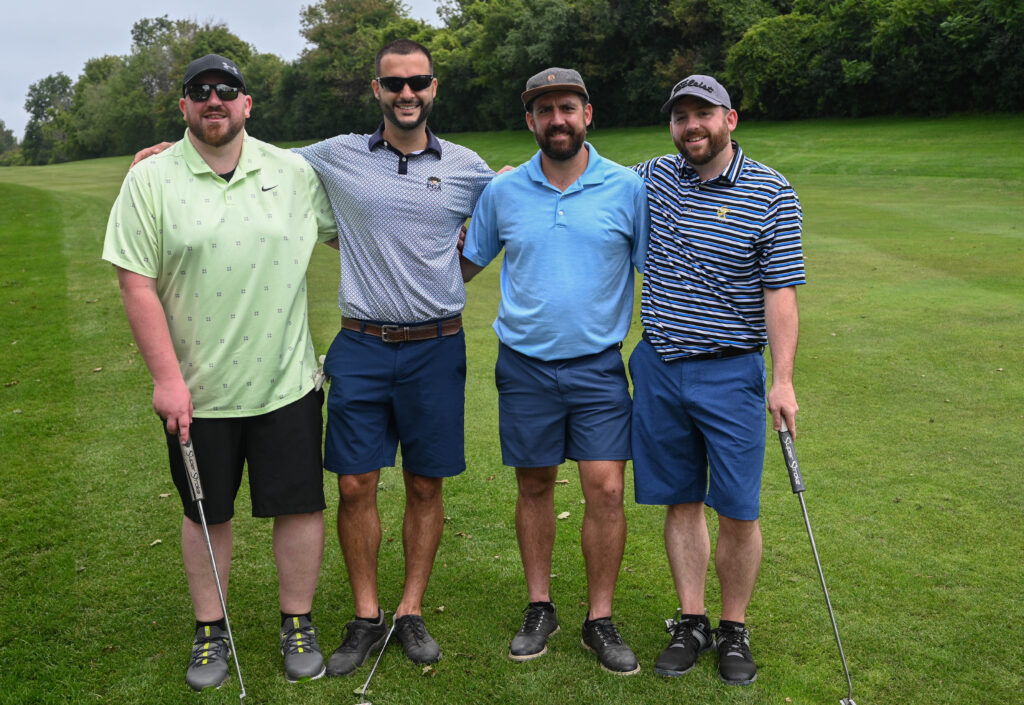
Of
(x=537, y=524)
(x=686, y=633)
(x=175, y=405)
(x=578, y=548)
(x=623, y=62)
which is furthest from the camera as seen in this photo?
(x=623, y=62)

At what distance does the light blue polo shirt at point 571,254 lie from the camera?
4.03m

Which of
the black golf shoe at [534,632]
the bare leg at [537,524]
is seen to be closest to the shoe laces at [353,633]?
the black golf shoe at [534,632]

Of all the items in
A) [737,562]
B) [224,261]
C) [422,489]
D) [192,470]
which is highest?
[224,261]

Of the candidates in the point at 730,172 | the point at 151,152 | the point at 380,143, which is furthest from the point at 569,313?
the point at 151,152

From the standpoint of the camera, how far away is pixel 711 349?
390 centimetres

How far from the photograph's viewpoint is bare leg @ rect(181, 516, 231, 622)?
13.3 feet

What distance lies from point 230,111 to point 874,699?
132 inches

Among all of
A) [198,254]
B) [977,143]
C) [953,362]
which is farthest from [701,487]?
[977,143]

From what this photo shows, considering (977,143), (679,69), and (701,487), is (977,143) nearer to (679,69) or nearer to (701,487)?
(679,69)

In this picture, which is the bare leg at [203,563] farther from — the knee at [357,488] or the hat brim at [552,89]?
the hat brim at [552,89]

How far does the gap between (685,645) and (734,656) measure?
20 centimetres

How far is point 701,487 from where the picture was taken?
13.5 ft

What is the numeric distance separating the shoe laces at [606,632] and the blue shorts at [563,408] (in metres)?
0.70

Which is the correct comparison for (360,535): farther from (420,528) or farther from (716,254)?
(716,254)
